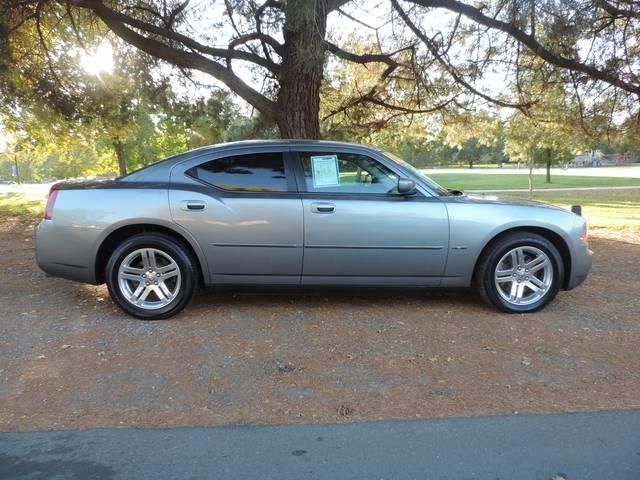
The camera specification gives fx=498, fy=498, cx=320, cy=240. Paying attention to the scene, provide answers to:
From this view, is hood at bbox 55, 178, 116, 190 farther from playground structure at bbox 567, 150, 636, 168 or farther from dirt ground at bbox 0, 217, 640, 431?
playground structure at bbox 567, 150, 636, 168

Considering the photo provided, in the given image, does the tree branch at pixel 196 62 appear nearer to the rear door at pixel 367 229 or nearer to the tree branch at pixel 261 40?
the tree branch at pixel 261 40

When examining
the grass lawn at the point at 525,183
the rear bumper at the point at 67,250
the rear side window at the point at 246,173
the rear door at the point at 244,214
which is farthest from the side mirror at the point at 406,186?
the grass lawn at the point at 525,183

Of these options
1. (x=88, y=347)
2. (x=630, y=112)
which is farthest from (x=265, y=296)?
(x=630, y=112)

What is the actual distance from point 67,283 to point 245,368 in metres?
3.26

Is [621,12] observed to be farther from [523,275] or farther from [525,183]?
[525,183]

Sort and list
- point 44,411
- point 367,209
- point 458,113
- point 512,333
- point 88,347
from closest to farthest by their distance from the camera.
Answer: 1. point 44,411
2. point 88,347
3. point 512,333
4. point 367,209
5. point 458,113

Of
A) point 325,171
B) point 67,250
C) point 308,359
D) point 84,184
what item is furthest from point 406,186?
point 67,250

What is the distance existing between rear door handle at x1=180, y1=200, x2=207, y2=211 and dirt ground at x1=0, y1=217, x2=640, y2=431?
1010 millimetres

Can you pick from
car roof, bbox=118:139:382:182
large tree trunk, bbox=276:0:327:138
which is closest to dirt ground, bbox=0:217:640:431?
car roof, bbox=118:139:382:182

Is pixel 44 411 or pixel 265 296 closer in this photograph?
pixel 44 411

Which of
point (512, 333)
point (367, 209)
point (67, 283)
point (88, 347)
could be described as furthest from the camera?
point (67, 283)

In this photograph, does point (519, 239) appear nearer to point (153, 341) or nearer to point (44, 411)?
point (153, 341)

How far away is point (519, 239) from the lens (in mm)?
4613

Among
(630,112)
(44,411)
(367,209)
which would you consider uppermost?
(630,112)
